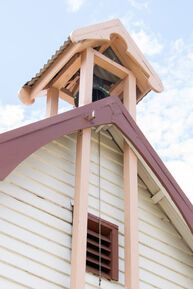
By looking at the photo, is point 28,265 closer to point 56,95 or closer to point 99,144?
point 99,144

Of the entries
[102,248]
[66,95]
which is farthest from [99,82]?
[102,248]

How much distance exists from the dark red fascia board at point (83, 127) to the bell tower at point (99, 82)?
0.79ft

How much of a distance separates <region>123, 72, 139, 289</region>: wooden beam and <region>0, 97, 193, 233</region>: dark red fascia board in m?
0.24

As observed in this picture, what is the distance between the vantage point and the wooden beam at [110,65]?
1067 centimetres

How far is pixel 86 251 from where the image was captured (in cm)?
895

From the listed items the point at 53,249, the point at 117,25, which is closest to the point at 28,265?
the point at 53,249

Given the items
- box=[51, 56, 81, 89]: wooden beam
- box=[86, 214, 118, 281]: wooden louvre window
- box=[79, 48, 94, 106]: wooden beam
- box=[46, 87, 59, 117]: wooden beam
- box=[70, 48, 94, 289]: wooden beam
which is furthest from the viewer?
box=[46, 87, 59, 117]: wooden beam

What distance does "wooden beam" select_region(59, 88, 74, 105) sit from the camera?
1166cm

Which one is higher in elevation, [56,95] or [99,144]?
[56,95]

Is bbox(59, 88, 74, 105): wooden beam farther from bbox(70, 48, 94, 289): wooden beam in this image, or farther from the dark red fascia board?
the dark red fascia board

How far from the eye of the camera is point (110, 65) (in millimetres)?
10883

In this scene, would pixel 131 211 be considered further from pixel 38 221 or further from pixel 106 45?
pixel 106 45

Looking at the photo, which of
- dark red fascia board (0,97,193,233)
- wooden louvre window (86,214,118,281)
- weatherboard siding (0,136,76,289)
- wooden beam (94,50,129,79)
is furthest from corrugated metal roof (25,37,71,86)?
wooden louvre window (86,214,118,281)

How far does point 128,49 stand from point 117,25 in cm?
43
